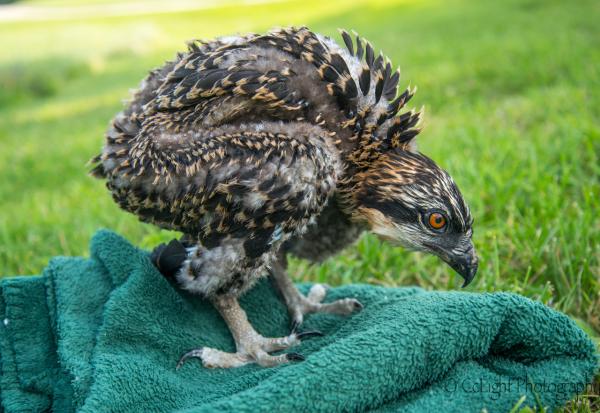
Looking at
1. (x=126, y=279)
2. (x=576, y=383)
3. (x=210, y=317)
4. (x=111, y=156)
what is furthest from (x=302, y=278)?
(x=576, y=383)

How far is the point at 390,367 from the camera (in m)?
2.38

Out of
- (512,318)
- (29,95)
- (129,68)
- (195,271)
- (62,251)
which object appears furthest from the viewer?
(129,68)

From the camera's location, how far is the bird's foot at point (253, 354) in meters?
2.81

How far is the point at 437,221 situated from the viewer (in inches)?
109

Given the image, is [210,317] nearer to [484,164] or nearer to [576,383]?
[576,383]

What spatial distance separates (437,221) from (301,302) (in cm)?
92

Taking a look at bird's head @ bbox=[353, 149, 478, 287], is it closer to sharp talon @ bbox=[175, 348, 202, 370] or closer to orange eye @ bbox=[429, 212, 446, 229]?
orange eye @ bbox=[429, 212, 446, 229]

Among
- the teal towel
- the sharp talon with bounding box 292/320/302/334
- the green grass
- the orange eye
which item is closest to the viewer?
the teal towel

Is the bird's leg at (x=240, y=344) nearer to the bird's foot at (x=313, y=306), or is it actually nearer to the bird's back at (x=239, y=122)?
the bird's foot at (x=313, y=306)

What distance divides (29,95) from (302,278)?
14272mm

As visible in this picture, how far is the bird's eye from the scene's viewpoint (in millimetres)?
2734

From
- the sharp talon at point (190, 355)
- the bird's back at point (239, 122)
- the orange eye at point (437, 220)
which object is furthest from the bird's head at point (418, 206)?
the sharp talon at point (190, 355)

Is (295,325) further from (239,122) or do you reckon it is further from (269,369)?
(239,122)

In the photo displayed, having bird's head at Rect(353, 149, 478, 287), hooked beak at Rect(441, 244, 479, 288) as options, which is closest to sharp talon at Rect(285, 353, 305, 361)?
bird's head at Rect(353, 149, 478, 287)
